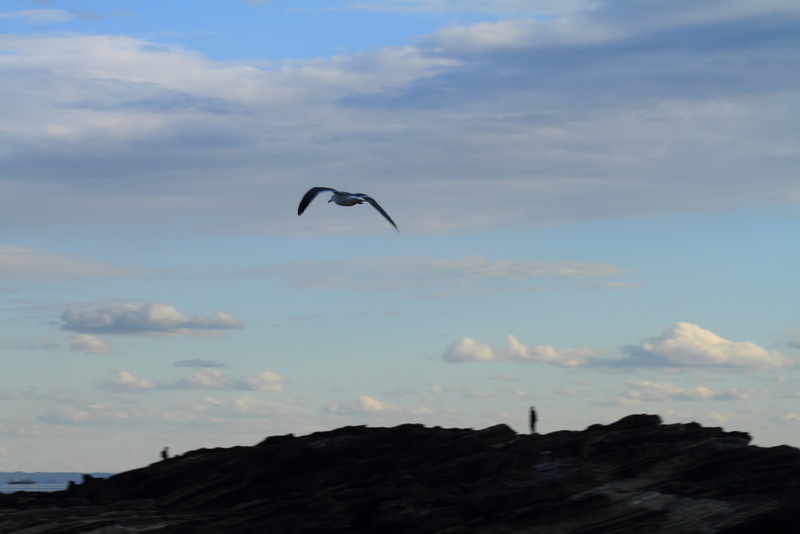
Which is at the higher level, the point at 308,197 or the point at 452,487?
the point at 308,197

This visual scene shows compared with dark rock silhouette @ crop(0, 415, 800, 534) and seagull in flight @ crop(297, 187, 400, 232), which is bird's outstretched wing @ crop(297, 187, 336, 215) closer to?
seagull in flight @ crop(297, 187, 400, 232)

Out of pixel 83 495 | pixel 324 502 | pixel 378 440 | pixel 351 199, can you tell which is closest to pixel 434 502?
pixel 324 502

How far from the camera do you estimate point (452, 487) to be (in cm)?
3488

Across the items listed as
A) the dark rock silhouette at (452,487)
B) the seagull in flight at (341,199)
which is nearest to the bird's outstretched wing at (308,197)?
the seagull in flight at (341,199)

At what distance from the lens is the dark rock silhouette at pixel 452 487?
3078cm

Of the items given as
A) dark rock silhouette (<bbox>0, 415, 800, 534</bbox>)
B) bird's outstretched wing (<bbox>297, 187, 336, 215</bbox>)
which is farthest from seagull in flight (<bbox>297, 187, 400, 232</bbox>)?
dark rock silhouette (<bbox>0, 415, 800, 534</bbox>)

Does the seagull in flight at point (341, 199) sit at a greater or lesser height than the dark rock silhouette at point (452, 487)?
greater

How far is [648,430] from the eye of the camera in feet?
132

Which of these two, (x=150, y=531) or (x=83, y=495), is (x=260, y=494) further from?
(x=83, y=495)

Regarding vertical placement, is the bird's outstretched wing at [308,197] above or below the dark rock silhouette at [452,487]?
above

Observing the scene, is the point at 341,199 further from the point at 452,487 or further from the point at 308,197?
the point at 452,487

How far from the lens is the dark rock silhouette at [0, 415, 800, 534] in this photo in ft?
101

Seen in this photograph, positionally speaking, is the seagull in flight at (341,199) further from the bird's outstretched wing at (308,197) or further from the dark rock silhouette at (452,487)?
the dark rock silhouette at (452,487)

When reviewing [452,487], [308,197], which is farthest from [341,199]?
[452,487]
